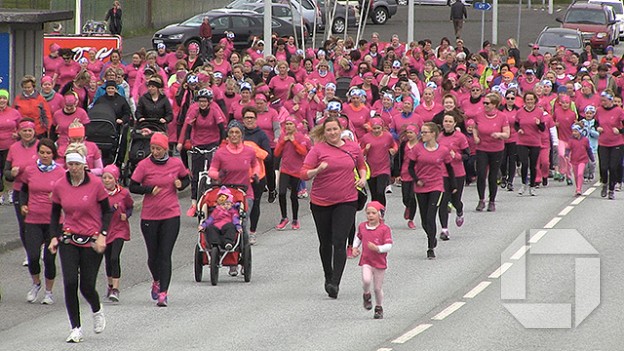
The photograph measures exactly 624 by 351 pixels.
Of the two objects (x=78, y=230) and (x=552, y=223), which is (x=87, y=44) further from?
(x=78, y=230)

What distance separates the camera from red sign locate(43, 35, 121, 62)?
29.8 meters

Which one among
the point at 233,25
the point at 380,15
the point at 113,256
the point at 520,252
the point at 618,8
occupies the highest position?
the point at 618,8

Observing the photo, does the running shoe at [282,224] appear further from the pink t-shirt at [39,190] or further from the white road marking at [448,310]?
the pink t-shirt at [39,190]

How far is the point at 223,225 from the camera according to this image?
1639 centimetres

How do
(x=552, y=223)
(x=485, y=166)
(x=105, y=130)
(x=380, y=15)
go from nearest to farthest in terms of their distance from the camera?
(x=552, y=223) → (x=105, y=130) → (x=485, y=166) → (x=380, y=15)

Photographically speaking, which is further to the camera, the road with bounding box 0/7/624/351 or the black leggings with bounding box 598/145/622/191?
the black leggings with bounding box 598/145/622/191

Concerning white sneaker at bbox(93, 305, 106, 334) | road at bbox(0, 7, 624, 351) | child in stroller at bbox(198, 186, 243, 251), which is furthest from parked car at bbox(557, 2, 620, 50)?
white sneaker at bbox(93, 305, 106, 334)

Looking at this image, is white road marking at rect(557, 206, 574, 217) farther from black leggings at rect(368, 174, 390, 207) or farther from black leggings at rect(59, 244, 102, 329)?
black leggings at rect(59, 244, 102, 329)

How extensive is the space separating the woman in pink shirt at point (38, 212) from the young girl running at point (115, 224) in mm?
547

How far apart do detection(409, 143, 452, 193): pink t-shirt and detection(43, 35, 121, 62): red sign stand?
12183mm

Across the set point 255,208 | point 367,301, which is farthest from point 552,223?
point 367,301

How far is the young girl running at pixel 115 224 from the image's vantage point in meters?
15.2

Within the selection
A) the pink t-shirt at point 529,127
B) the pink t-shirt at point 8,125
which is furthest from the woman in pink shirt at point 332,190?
the pink t-shirt at point 529,127

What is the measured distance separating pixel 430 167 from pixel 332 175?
3.63m
